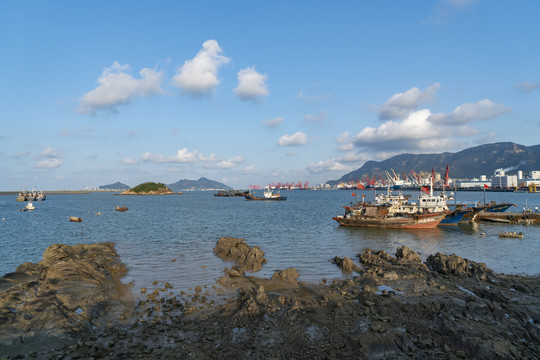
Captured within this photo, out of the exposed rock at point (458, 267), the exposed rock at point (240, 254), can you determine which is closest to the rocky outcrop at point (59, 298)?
the exposed rock at point (240, 254)

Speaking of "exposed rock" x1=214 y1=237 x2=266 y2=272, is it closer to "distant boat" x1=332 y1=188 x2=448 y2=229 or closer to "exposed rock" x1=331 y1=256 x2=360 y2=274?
"exposed rock" x1=331 y1=256 x2=360 y2=274

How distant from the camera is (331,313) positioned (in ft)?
47.6

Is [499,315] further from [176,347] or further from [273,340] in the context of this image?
[176,347]

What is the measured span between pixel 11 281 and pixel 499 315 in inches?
1058

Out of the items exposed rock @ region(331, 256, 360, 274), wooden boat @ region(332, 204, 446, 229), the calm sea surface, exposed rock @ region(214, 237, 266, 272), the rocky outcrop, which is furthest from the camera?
wooden boat @ region(332, 204, 446, 229)

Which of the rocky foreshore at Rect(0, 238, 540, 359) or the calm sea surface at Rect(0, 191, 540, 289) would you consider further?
the calm sea surface at Rect(0, 191, 540, 289)

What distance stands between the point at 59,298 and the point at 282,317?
1185 centimetres

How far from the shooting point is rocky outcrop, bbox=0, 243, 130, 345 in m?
12.6

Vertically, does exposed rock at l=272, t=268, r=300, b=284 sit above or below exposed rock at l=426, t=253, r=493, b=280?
below

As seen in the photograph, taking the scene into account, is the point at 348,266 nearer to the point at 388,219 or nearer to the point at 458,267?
the point at 458,267

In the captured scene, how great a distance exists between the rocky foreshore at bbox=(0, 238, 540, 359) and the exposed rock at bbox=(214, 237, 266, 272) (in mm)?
3501

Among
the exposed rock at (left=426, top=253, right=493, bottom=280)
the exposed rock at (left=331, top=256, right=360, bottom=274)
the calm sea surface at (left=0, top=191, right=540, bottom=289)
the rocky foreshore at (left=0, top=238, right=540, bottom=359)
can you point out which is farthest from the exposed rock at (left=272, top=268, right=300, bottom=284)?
the exposed rock at (left=426, top=253, right=493, bottom=280)

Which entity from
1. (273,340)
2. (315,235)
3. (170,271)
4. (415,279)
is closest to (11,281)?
(170,271)

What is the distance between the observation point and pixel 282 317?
1388 centimetres
